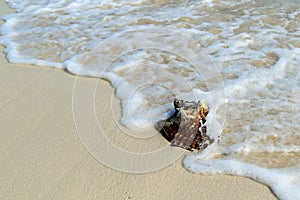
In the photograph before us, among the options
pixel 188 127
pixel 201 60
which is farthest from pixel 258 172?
pixel 201 60

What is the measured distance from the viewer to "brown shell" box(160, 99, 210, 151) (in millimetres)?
2184

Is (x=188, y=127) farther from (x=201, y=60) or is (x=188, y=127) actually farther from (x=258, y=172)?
(x=201, y=60)

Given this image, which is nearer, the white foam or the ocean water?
the white foam

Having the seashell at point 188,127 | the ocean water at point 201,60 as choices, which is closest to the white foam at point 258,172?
the ocean water at point 201,60

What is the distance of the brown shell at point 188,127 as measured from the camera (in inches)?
86.0

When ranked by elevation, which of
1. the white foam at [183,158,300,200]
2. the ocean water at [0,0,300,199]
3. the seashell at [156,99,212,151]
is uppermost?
the seashell at [156,99,212,151]

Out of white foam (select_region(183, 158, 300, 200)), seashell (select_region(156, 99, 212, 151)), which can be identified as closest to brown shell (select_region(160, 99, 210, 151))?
seashell (select_region(156, 99, 212, 151))

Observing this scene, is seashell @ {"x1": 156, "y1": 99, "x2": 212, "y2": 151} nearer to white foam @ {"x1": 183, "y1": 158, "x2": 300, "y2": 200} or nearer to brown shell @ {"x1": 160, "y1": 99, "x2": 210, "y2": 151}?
brown shell @ {"x1": 160, "y1": 99, "x2": 210, "y2": 151}

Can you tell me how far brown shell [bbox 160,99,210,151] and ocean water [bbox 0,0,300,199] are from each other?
3.5 inches

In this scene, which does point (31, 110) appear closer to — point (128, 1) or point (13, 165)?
point (13, 165)

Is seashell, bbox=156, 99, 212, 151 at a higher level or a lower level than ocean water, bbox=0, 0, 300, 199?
higher

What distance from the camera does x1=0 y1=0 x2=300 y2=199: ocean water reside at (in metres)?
2.24

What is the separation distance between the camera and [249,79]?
310 cm

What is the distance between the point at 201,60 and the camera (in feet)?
11.8
